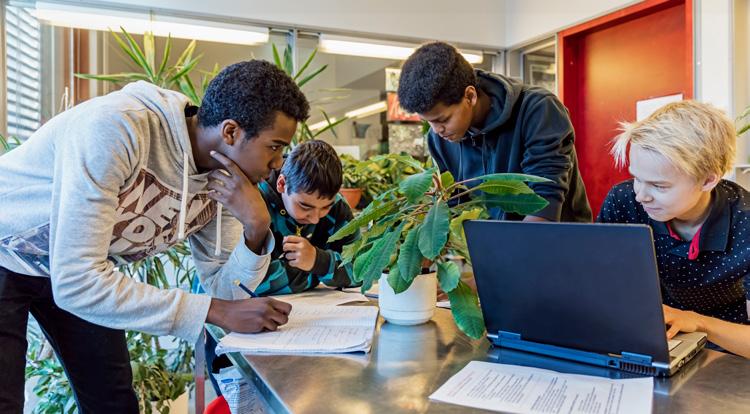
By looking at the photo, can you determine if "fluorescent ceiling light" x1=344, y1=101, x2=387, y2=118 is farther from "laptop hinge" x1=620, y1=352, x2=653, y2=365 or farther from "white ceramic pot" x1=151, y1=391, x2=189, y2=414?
"laptop hinge" x1=620, y1=352, x2=653, y2=365

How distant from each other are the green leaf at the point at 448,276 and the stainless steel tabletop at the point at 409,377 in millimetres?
98

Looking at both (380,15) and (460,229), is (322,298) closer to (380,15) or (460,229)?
(460,229)

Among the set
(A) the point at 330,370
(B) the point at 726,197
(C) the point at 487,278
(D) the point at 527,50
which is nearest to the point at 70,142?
(A) the point at 330,370

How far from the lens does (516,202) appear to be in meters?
0.97

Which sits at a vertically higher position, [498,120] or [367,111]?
[367,111]

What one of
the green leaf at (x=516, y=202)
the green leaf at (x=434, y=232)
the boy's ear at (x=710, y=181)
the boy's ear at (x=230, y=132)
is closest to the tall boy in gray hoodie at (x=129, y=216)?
the boy's ear at (x=230, y=132)

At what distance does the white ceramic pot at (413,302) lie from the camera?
1048mm

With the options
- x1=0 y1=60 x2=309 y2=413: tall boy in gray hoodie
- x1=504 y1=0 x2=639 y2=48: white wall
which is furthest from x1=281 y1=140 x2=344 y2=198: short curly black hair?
x1=504 y1=0 x2=639 y2=48: white wall

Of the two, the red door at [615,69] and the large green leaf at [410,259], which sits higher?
the red door at [615,69]

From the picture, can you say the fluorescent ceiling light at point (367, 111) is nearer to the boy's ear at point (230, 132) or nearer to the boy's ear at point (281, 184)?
the boy's ear at point (281, 184)

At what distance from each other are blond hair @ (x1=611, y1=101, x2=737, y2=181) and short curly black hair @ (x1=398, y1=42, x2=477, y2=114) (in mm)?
497

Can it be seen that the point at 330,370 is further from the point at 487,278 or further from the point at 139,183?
the point at 139,183

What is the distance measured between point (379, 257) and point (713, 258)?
685mm

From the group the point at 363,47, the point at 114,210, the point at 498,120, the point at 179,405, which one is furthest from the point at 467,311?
the point at 363,47
